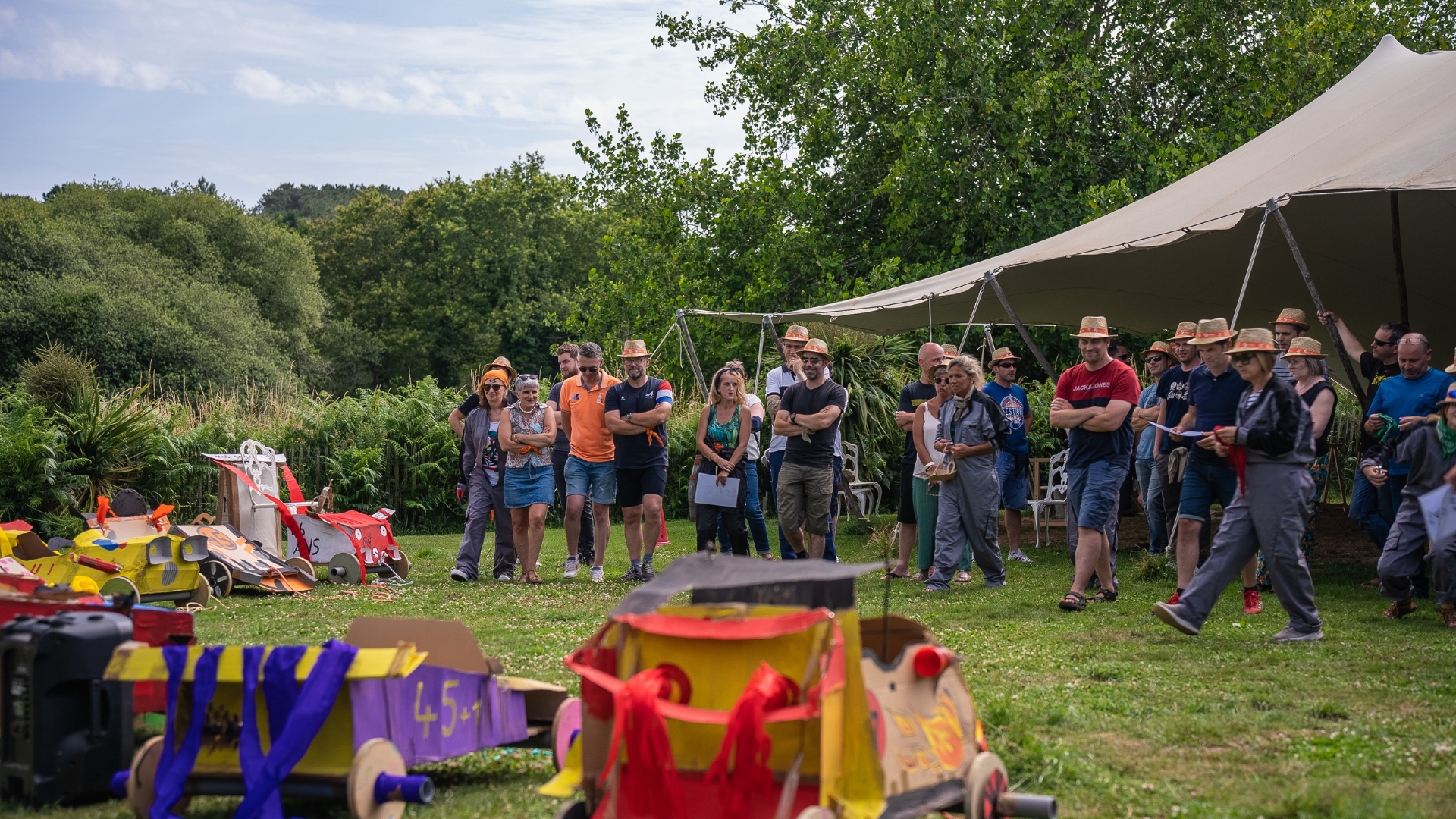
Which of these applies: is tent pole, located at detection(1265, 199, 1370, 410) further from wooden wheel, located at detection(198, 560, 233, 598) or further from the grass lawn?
wooden wheel, located at detection(198, 560, 233, 598)

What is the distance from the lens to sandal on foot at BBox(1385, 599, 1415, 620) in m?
6.78

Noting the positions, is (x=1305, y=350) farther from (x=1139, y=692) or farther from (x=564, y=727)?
(x=564, y=727)

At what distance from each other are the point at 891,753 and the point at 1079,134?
19.3 metres

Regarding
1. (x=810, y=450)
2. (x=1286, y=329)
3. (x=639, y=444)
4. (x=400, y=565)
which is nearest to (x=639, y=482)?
(x=639, y=444)

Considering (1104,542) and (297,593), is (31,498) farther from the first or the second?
(1104,542)

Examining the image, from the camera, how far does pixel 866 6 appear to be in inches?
920

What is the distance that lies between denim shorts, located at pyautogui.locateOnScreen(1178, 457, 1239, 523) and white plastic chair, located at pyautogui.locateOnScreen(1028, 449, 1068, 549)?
13.6 feet

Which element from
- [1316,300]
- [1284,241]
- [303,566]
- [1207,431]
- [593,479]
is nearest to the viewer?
[1207,431]

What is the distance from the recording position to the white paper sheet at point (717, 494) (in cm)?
867

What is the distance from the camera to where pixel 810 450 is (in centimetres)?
854

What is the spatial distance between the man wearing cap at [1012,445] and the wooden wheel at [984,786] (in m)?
6.53

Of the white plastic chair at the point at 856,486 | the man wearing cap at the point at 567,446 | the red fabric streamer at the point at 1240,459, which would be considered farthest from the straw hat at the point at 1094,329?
the white plastic chair at the point at 856,486

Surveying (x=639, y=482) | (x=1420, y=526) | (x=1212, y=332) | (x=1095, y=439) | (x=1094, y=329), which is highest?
(x=1094, y=329)

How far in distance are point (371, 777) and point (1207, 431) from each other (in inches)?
221
